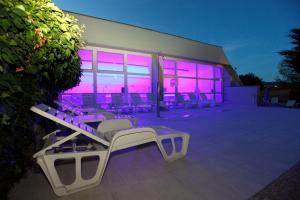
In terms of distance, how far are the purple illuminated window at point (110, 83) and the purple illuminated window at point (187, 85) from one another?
4725mm

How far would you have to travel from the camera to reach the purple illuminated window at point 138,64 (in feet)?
33.5

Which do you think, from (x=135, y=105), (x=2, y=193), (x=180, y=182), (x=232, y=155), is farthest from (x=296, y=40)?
(x=2, y=193)

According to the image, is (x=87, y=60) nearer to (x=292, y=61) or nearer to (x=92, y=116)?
Result: (x=92, y=116)

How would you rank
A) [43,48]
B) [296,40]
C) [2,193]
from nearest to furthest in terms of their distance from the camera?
[43,48], [2,193], [296,40]

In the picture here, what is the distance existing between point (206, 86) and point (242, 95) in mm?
2827

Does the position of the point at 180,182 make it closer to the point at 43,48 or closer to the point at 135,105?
the point at 43,48

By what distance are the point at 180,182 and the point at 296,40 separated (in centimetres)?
2668

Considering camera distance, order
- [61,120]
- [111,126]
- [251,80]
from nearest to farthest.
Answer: [61,120] → [111,126] → [251,80]

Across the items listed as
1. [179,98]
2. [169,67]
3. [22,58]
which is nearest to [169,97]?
[179,98]

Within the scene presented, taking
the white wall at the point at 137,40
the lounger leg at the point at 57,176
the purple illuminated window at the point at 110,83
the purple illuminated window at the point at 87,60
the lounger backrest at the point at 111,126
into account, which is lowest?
the lounger leg at the point at 57,176

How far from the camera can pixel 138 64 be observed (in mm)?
10781

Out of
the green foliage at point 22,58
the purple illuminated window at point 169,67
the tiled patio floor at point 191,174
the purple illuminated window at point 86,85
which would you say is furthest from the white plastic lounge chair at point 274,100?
the green foliage at point 22,58

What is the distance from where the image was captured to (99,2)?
1131 inches

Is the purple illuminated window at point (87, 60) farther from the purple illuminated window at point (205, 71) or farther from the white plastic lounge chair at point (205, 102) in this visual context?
the purple illuminated window at point (205, 71)
